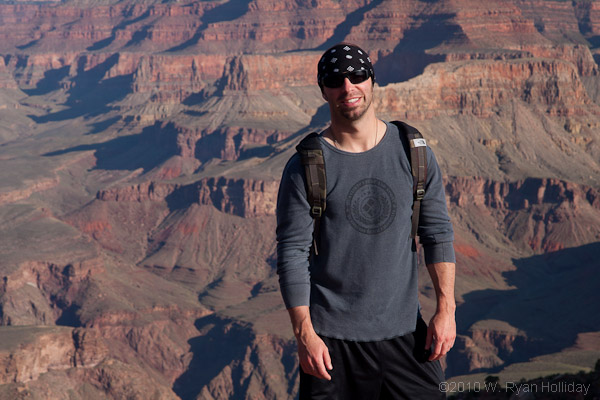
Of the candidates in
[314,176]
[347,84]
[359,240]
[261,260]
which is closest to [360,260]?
[359,240]

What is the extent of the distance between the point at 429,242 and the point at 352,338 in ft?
5.00

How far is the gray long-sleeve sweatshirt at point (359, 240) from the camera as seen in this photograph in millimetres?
10766

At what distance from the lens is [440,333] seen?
10.9 meters

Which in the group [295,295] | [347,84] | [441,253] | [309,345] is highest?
[347,84]

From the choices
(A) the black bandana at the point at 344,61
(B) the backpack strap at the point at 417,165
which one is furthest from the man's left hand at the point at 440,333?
(A) the black bandana at the point at 344,61

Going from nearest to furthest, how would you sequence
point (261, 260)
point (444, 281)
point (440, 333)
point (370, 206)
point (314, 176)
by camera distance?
1. point (314, 176)
2. point (370, 206)
3. point (440, 333)
4. point (444, 281)
5. point (261, 260)

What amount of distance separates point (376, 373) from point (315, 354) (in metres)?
0.96

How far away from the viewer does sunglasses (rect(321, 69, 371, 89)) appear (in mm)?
10859

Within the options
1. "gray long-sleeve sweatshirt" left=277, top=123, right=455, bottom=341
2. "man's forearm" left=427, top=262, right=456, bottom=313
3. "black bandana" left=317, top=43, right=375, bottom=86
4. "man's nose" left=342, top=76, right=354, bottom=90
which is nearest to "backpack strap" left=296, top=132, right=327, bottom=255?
"gray long-sleeve sweatshirt" left=277, top=123, right=455, bottom=341

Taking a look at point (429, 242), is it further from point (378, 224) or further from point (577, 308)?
point (577, 308)

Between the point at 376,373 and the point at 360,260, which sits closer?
the point at 360,260

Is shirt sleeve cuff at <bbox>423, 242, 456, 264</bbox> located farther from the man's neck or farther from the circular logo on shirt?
the man's neck

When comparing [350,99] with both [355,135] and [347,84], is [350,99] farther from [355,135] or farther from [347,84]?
[355,135]

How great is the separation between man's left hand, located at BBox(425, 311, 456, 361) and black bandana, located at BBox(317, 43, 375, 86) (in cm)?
→ 311
